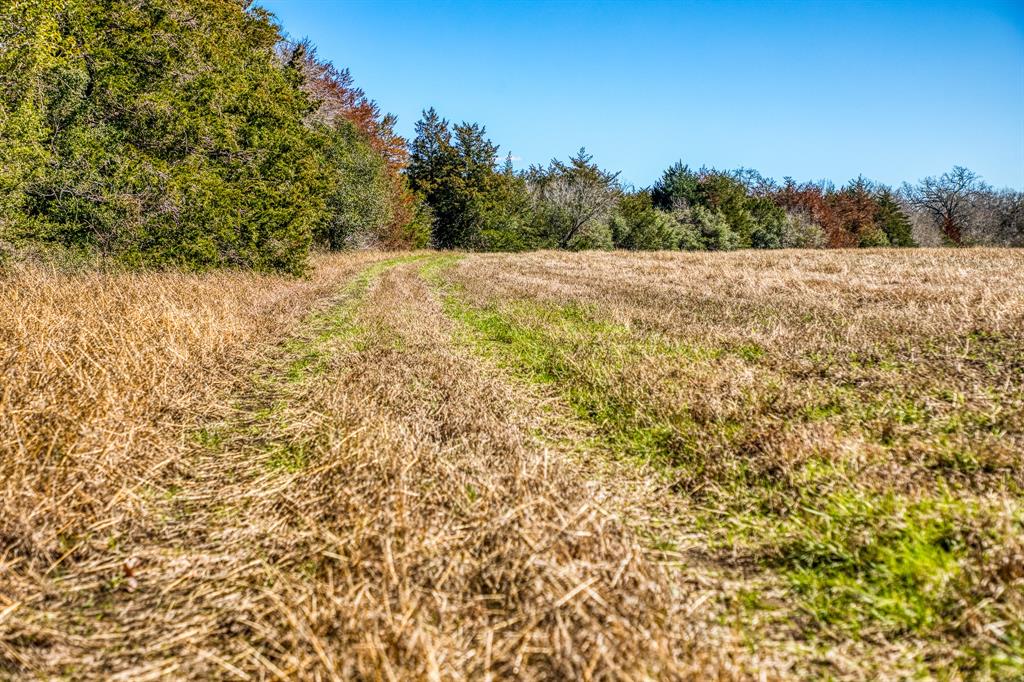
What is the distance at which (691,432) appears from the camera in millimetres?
3854

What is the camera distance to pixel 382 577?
219 cm

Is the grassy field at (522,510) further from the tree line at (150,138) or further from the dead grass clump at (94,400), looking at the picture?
the tree line at (150,138)

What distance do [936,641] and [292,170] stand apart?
19375 millimetres

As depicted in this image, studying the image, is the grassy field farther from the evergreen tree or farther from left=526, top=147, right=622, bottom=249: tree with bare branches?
the evergreen tree

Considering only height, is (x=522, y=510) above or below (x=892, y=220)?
below

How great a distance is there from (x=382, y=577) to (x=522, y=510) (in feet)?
2.56

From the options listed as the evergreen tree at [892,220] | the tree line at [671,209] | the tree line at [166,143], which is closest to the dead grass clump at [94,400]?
→ the tree line at [166,143]

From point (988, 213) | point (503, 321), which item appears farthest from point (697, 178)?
point (503, 321)

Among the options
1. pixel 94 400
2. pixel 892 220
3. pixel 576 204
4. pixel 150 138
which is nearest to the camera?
pixel 94 400

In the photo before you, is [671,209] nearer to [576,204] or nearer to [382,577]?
[576,204]

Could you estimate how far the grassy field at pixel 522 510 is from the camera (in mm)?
1893

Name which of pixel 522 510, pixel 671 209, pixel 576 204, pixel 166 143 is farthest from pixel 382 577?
pixel 671 209

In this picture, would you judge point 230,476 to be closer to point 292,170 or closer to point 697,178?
point 292,170

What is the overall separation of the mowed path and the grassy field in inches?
0.6
